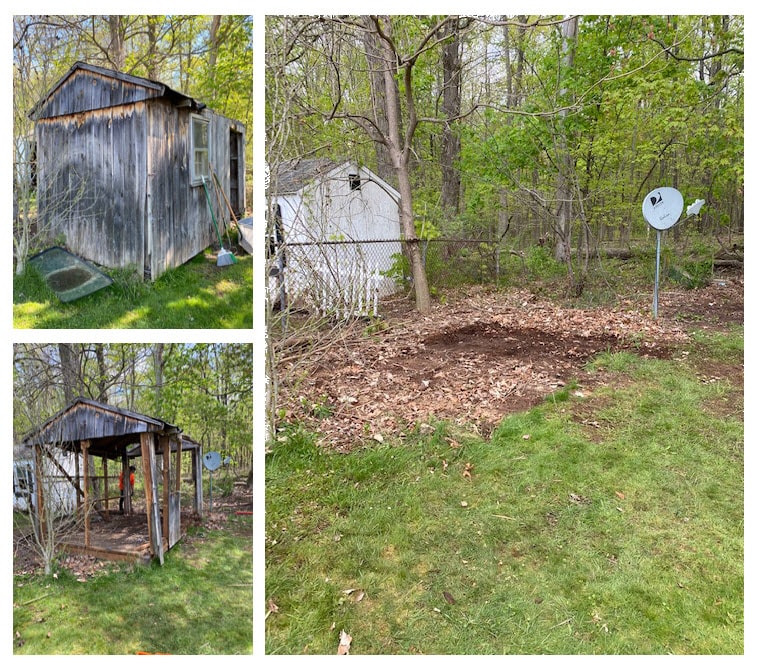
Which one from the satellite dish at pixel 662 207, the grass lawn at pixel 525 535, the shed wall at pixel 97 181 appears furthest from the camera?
the satellite dish at pixel 662 207

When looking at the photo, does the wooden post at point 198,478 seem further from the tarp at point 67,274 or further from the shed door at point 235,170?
the shed door at point 235,170

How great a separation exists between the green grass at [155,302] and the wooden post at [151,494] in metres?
0.50

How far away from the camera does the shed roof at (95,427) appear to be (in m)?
1.91

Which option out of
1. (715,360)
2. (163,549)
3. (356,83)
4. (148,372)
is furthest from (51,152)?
(715,360)

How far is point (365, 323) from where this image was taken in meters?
6.29

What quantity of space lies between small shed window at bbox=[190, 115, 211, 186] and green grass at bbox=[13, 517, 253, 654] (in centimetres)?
127

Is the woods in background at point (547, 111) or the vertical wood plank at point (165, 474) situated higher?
the woods in background at point (547, 111)

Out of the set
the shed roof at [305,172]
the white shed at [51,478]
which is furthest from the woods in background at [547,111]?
the white shed at [51,478]

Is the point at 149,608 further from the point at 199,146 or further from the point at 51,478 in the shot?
the point at 199,146

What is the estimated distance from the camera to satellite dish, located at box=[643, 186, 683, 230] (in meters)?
5.86

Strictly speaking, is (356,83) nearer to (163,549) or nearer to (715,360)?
(715,360)

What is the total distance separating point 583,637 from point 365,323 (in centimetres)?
443

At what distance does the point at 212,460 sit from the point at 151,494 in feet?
1.25

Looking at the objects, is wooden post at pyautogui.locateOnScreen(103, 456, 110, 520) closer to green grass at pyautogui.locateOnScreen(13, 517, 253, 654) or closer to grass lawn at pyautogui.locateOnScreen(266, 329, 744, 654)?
green grass at pyautogui.locateOnScreen(13, 517, 253, 654)
